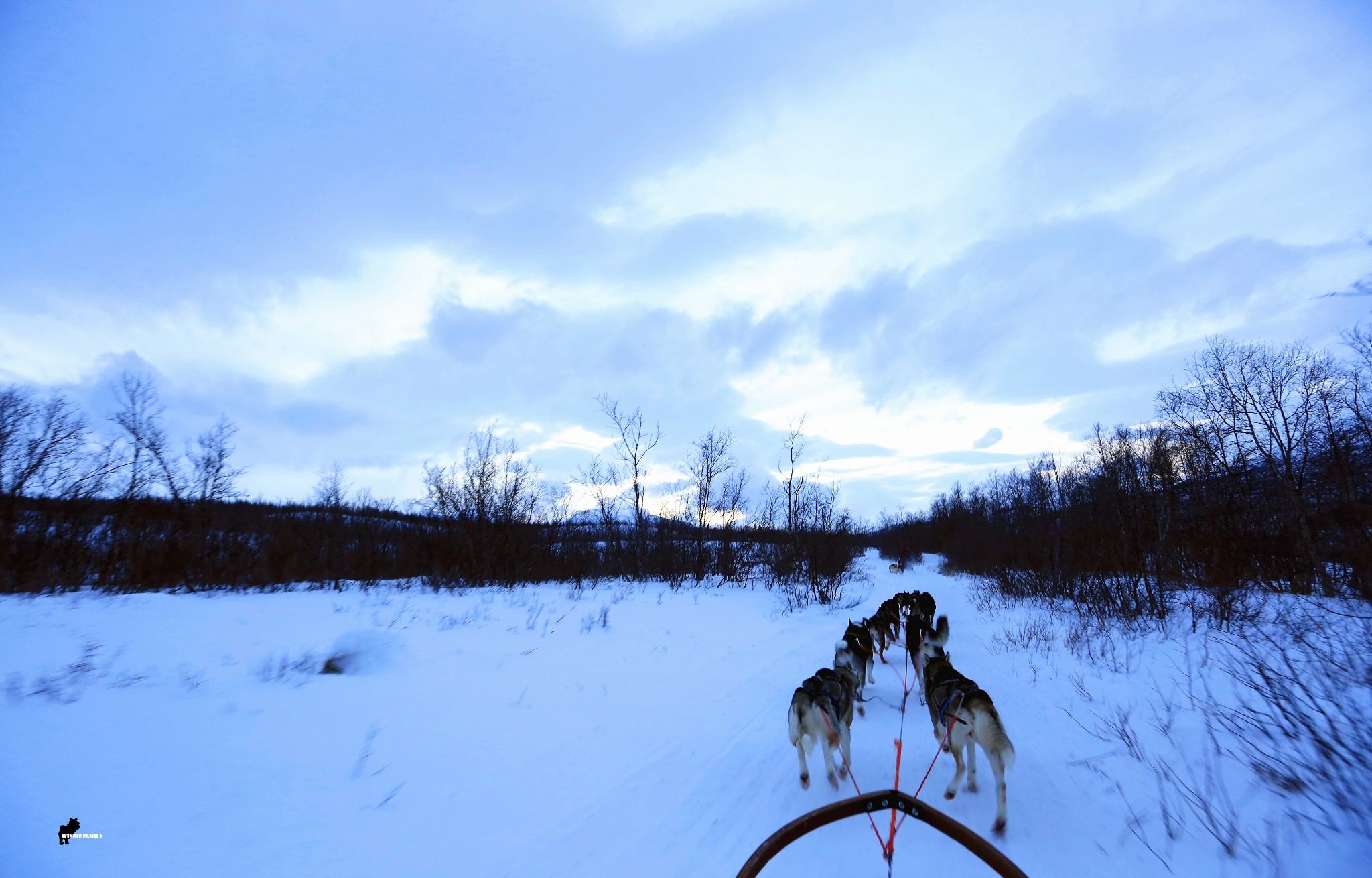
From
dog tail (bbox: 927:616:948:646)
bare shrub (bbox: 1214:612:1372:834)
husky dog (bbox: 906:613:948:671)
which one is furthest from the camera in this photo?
dog tail (bbox: 927:616:948:646)

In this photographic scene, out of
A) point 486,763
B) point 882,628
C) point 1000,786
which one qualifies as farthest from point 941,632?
point 486,763

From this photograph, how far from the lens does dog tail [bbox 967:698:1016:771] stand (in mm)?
3434

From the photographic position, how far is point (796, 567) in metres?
20.8

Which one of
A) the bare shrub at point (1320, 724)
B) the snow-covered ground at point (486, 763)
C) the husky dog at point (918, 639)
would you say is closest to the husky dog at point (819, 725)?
the snow-covered ground at point (486, 763)

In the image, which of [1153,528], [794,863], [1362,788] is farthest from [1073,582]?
[794,863]

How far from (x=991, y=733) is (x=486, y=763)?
4319mm

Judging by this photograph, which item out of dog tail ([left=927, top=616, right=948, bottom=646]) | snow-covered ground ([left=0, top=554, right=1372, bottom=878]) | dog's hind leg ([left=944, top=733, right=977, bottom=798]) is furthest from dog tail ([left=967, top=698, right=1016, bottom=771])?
dog tail ([left=927, top=616, right=948, bottom=646])

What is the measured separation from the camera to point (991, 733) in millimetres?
3549

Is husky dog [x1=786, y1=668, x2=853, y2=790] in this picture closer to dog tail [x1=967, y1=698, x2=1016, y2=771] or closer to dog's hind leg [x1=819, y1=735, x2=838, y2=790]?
dog's hind leg [x1=819, y1=735, x2=838, y2=790]

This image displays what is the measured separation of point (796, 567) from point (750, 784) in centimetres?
1728

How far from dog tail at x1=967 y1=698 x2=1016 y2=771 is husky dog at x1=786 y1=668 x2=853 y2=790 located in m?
1.07

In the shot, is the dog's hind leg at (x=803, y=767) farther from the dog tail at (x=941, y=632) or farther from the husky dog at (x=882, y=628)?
the dog tail at (x=941, y=632)

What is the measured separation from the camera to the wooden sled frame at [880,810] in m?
1.38

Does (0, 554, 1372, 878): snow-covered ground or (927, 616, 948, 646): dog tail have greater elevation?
(0, 554, 1372, 878): snow-covered ground
